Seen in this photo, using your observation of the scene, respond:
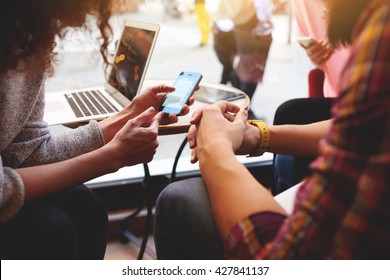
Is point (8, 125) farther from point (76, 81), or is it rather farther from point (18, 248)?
point (76, 81)

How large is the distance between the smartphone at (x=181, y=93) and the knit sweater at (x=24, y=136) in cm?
22

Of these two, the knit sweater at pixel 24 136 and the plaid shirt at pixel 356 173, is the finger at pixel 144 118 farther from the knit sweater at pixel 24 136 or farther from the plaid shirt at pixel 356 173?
the plaid shirt at pixel 356 173

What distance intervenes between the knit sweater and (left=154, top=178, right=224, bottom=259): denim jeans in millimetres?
299

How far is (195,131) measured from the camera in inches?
37.8

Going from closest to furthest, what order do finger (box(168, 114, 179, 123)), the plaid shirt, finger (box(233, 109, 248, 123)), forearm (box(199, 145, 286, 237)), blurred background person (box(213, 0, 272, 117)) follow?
1. the plaid shirt
2. forearm (box(199, 145, 286, 237))
3. finger (box(233, 109, 248, 123))
4. finger (box(168, 114, 179, 123))
5. blurred background person (box(213, 0, 272, 117))

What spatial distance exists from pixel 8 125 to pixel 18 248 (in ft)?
0.96

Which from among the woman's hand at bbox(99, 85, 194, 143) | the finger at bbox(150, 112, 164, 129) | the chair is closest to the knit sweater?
the woman's hand at bbox(99, 85, 194, 143)

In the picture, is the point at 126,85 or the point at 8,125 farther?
the point at 126,85

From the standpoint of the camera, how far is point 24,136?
0.99m

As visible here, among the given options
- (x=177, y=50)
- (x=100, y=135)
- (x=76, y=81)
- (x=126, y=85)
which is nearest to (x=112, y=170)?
(x=100, y=135)

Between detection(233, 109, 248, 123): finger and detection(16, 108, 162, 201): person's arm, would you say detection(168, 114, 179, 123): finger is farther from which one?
detection(233, 109, 248, 123): finger

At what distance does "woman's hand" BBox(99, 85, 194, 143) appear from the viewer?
1.14 metres
